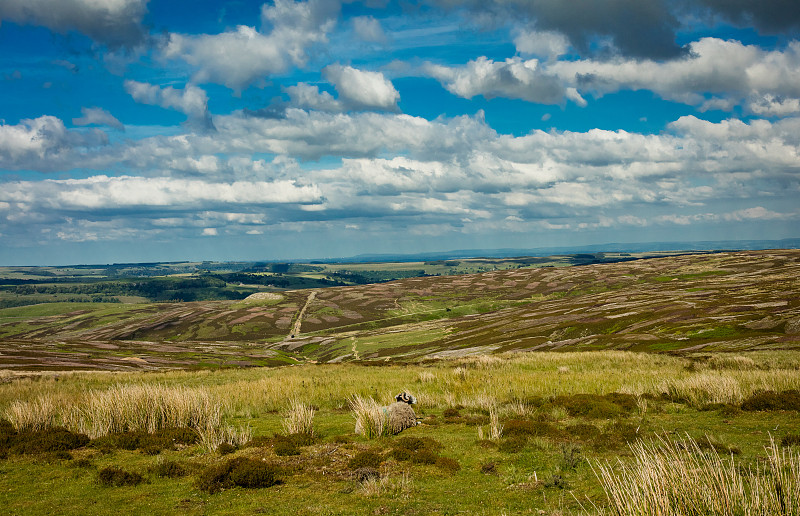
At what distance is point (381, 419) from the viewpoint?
60.3ft

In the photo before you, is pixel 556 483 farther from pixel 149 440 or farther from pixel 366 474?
pixel 149 440

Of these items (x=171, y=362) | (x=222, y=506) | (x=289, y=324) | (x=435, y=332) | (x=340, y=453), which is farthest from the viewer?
(x=289, y=324)

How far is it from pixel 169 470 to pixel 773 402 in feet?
79.2

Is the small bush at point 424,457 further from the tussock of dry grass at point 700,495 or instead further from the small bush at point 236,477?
the tussock of dry grass at point 700,495

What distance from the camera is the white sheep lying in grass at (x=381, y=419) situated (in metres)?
18.2

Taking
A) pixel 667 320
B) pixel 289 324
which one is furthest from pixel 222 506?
pixel 289 324

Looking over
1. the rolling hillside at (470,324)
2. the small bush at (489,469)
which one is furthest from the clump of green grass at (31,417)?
the rolling hillside at (470,324)

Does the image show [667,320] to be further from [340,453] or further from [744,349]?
[340,453]

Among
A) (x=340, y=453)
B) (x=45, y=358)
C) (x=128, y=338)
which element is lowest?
(x=128, y=338)

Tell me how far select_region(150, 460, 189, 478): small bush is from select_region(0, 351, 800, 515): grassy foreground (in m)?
0.04

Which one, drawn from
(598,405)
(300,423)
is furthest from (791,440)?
(300,423)

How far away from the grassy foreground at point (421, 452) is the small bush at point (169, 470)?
4cm

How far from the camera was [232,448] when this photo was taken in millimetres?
16234

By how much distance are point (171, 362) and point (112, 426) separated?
6762 cm
